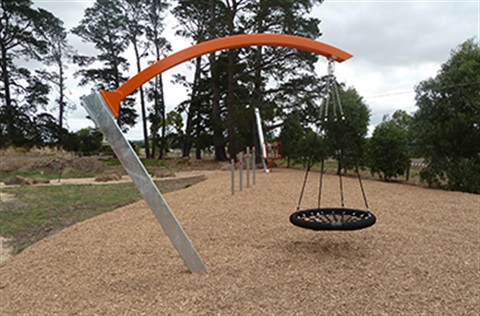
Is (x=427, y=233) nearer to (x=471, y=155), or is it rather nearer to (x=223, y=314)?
(x=223, y=314)

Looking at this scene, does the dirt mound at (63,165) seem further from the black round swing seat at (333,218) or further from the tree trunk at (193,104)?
the black round swing seat at (333,218)

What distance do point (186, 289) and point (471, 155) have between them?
904 cm

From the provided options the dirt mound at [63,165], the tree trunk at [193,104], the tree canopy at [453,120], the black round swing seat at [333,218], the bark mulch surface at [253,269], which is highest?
the tree trunk at [193,104]

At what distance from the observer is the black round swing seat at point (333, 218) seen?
10.1 feet

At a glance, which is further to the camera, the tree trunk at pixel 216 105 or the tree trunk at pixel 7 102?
the tree trunk at pixel 7 102

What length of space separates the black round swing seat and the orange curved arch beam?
1675 mm

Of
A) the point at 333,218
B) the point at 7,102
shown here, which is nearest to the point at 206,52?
the point at 333,218

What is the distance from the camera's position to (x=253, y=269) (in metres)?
3.11

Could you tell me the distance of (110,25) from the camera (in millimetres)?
25078

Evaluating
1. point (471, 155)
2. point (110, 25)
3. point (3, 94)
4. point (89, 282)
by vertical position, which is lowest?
point (89, 282)

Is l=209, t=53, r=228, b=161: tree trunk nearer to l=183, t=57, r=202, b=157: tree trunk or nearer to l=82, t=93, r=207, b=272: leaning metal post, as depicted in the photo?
l=183, t=57, r=202, b=157: tree trunk

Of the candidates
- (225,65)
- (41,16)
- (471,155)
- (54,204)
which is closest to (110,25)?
(41,16)

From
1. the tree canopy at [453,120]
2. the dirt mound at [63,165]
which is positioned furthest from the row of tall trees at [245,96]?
the dirt mound at [63,165]

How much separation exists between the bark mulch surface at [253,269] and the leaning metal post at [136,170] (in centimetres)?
27
